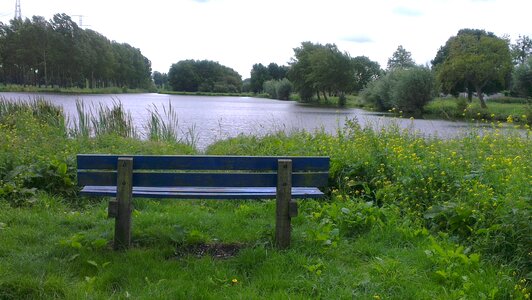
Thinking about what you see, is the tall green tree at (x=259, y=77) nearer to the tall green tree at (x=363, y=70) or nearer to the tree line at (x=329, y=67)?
the tree line at (x=329, y=67)

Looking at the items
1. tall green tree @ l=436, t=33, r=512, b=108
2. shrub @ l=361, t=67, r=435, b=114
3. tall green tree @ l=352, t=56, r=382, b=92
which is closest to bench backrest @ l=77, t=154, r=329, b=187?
shrub @ l=361, t=67, r=435, b=114

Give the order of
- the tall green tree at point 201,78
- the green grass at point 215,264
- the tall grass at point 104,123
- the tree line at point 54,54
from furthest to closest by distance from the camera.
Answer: the tall green tree at point 201,78 < the tree line at point 54,54 < the tall grass at point 104,123 < the green grass at point 215,264

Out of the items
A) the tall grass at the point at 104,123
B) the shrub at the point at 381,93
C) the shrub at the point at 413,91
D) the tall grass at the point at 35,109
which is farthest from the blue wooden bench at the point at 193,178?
the shrub at the point at 381,93

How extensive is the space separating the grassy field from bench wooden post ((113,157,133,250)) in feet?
0.42

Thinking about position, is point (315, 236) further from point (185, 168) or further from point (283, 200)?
point (185, 168)

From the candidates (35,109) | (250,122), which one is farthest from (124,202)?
(250,122)

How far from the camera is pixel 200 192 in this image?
4.26 metres

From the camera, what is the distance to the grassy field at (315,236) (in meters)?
3.30

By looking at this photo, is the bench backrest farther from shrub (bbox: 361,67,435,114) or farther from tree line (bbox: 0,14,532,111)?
tree line (bbox: 0,14,532,111)

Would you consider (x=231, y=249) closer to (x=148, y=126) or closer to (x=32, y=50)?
(x=148, y=126)

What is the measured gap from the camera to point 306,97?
86.9 meters

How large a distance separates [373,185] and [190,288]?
132 inches

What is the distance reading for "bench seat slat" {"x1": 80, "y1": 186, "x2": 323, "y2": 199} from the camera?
4.15 m

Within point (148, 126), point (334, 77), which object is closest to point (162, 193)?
point (148, 126)
